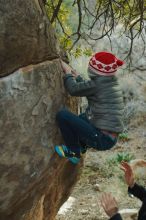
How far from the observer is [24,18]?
425 cm

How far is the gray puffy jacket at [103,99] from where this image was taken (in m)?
4.46

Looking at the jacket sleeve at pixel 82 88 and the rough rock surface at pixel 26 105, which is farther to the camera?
the jacket sleeve at pixel 82 88

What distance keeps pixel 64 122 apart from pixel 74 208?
192 inches

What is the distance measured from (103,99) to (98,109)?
109 mm

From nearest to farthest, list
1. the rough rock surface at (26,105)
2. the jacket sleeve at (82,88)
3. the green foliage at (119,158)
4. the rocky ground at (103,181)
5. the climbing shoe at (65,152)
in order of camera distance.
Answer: the rough rock surface at (26,105) < the jacket sleeve at (82,88) < the climbing shoe at (65,152) < the rocky ground at (103,181) < the green foliage at (119,158)

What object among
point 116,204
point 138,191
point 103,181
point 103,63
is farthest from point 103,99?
point 103,181

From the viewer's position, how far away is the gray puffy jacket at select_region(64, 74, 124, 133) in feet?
14.6

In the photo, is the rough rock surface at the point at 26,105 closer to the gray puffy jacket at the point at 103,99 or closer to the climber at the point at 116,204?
the gray puffy jacket at the point at 103,99

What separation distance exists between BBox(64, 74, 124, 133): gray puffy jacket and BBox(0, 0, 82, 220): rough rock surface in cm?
33

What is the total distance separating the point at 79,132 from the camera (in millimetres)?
4520

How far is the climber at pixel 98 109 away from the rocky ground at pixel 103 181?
410cm

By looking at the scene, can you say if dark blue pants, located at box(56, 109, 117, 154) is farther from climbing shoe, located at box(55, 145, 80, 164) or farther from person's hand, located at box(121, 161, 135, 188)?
person's hand, located at box(121, 161, 135, 188)

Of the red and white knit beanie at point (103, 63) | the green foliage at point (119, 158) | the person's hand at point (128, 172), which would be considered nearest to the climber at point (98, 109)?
the red and white knit beanie at point (103, 63)

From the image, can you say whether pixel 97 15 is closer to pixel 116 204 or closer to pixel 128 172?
pixel 128 172
